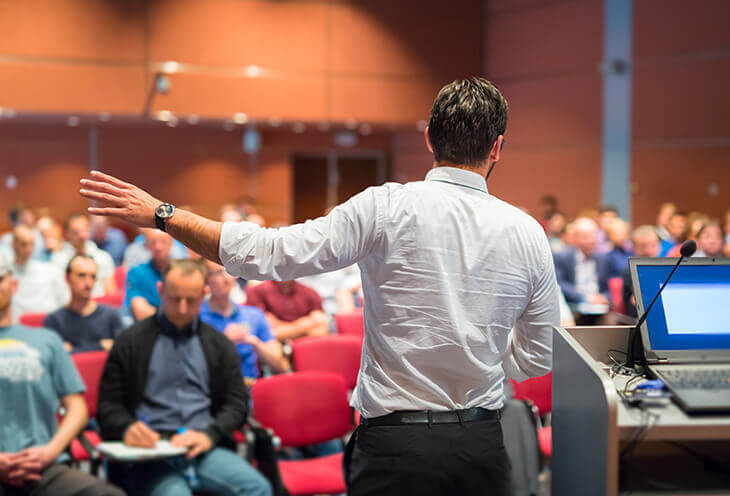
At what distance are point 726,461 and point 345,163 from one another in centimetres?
1314

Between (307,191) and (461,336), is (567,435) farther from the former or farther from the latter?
(307,191)

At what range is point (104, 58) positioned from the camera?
10.4 m

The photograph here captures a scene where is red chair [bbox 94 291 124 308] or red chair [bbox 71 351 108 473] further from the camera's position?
red chair [bbox 94 291 124 308]

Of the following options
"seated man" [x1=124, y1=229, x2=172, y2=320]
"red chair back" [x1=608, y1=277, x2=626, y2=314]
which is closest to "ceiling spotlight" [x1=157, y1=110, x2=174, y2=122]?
"seated man" [x1=124, y1=229, x2=172, y2=320]

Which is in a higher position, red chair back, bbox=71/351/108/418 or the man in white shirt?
the man in white shirt

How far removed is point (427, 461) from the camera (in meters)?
1.84

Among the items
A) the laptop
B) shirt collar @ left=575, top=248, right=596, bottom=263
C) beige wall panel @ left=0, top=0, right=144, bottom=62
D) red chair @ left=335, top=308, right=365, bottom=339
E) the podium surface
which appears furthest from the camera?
beige wall panel @ left=0, top=0, right=144, bottom=62

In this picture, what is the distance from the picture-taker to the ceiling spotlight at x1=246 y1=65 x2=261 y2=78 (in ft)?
37.2

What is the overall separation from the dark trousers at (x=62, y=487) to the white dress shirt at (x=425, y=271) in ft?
6.65

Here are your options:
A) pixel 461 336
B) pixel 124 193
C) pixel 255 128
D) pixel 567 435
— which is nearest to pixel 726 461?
pixel 567 435

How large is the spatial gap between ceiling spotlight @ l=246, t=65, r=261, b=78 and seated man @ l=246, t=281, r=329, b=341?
5.84 meters

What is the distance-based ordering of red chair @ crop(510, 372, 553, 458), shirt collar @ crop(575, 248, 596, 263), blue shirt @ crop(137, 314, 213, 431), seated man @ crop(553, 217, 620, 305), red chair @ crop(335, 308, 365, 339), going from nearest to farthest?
blue shirt @ crop(137, 314, 213, 431) → red chair @ crop(510, 372, 553, 458) → red chair @ crop(335, 308, 365, 339) → seated man @ crop(553, 217, 620, 305) → shirt collar @ crop(575, 248, 596, 263)

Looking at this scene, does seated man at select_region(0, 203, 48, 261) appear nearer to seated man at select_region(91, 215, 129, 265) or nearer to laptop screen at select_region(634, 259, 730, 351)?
seated man at select_region(91, 215, 129, 265)

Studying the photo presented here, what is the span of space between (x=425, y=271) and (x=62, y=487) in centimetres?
240
